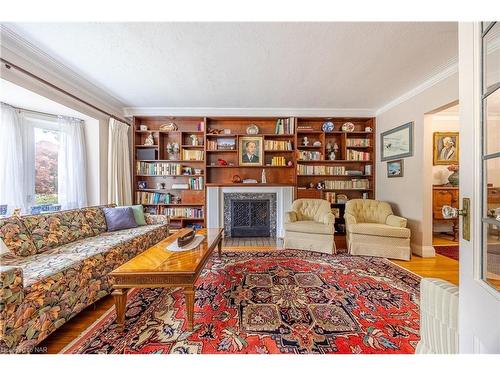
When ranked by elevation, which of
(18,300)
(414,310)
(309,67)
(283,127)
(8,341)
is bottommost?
(414,310)

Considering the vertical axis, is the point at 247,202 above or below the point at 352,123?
below

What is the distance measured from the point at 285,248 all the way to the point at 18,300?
302 cm

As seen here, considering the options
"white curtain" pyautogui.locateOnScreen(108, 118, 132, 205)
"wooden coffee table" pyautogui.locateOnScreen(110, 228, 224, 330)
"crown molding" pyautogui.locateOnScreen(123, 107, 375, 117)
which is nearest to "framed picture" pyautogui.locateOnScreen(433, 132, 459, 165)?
"crown molding" pyautogui.locateOnScreen(123, 107, 375, 117)

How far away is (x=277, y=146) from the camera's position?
4.27 metres

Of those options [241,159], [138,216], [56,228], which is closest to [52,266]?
[56,228]

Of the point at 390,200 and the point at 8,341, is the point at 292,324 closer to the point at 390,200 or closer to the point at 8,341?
the point at 8,341

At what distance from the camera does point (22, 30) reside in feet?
6.40

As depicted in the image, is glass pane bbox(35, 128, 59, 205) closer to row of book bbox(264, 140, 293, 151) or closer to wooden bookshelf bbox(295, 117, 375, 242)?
row of book bbox(264, 140, 293, 151)

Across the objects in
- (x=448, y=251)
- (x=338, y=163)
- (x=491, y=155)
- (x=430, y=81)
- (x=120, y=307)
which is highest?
(x=430, y=81)

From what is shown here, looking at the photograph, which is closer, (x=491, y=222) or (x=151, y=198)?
(x=491, y=222)

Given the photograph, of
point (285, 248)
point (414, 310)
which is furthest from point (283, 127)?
point (414, 310)

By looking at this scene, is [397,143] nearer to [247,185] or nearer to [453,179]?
[453,179]

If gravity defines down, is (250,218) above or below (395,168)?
below

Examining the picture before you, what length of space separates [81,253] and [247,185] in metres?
2.74
